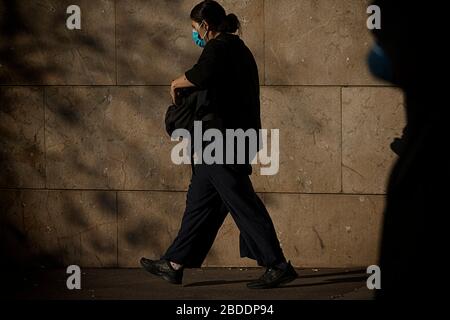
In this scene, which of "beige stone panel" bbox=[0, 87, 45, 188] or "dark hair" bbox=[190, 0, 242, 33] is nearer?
Answer: "dark hair" bbox=[190, 0, 242, 33]

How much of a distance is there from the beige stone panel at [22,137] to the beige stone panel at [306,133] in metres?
1.81

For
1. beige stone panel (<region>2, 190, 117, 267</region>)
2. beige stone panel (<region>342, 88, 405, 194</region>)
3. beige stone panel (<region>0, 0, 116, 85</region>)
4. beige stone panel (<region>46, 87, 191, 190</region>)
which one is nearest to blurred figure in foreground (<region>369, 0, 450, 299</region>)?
beige stone panel (<region>342, 88, 405, 194</region>)

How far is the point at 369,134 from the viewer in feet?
23.4

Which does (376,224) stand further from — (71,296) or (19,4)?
(19,4)

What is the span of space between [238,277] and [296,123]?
4.17 ft

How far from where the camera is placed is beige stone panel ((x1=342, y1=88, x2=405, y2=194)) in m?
7.09

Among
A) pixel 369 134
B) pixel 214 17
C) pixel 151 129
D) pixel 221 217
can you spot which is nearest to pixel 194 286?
pixel 221 217

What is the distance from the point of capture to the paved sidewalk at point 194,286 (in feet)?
20.8

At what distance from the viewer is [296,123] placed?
7.18m

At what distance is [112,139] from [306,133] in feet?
5.03

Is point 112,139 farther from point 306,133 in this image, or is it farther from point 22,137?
point 306,133

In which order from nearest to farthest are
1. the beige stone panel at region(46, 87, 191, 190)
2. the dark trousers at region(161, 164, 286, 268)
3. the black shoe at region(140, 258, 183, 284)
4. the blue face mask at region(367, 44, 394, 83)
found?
the dark trousers at region(161, 164, 286, 268)
the black shoe at region(140, 258, 183, 284)
the blue face mask at region(367, 44, 394, 83)
the beige stone panel at region(46, 87, 191, 190)

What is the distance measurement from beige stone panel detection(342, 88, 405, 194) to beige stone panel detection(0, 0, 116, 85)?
6.26 ft

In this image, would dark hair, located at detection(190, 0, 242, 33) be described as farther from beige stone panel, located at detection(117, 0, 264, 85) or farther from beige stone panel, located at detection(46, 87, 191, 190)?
beige stone panel, located at detection(46, 87, 191, 190)
